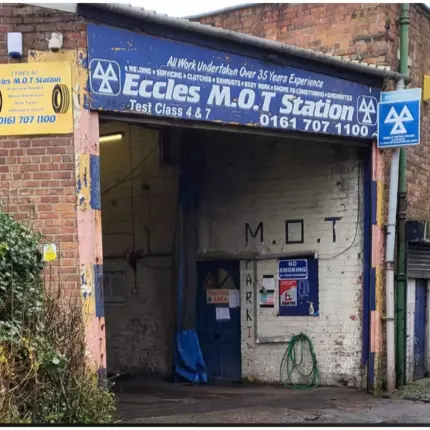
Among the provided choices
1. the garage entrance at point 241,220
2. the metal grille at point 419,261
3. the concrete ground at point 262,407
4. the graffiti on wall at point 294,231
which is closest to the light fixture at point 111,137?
the garage entrance at point 241,220

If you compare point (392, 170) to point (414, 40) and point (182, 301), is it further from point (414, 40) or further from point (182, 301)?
point (182, 301)

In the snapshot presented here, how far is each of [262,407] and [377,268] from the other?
2.68 meters

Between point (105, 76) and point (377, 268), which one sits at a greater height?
point (105, 76)

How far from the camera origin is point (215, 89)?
8172mm

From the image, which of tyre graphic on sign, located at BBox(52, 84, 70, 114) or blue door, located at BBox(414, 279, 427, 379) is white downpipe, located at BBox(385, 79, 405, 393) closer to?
blue door, located at BBox(414, 279, 427, 379)

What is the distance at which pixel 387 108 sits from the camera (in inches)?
395

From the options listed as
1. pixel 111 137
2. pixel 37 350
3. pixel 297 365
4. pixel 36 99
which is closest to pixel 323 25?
pixel 111 137

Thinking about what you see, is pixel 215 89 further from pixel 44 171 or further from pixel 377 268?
pixel 377 268

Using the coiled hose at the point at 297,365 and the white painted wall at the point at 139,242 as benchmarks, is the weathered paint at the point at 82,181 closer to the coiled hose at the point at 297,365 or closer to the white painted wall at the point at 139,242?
the coiled hose at the point at 297,365

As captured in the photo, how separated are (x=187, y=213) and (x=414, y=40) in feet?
14.7

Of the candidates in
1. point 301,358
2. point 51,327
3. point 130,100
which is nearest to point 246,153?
point 301,358

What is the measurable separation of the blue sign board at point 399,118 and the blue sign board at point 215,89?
0.50ft

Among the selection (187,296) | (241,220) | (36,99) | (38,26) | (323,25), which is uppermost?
(323,25)

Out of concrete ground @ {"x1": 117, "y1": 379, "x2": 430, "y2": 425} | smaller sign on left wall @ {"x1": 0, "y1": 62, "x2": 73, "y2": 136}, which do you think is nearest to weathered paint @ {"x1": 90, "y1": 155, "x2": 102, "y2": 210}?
smaller sign on left wall @ {"x1": 0, "y1": 62, "x2": 73, "y2": 136}
